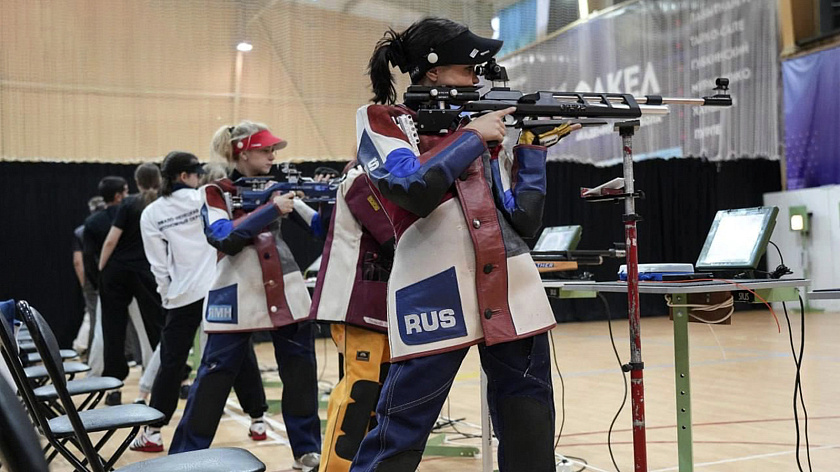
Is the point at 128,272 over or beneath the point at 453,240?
beneath

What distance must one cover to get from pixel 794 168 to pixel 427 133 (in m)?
11.2

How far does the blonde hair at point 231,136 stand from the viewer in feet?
11.4

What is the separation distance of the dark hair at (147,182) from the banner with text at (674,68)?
2.86 m

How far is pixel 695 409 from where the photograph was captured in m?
4.65

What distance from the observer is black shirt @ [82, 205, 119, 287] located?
6.24 meters

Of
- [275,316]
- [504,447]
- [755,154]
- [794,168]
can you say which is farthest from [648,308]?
[504,447]

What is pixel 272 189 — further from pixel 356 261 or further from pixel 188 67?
pixel 188 67

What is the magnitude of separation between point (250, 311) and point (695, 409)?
110 inches

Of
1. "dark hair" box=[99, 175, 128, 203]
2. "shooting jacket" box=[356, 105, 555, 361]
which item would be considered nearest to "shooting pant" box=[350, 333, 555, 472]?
"shooting jacket" box=[356, 105, 555, 361]

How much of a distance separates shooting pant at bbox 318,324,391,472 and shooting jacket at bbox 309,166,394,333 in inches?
2.7

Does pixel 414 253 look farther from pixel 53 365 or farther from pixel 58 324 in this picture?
pixel 58 324

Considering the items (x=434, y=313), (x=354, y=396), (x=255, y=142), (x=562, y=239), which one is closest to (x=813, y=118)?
(x=562, y=239)

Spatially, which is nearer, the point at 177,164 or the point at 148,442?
the point at 148,442

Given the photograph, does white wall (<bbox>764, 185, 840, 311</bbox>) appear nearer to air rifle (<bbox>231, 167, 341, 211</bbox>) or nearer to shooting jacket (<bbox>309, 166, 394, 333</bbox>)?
air rifle (<bbox>231, 167, 341, 211</bbox>)
